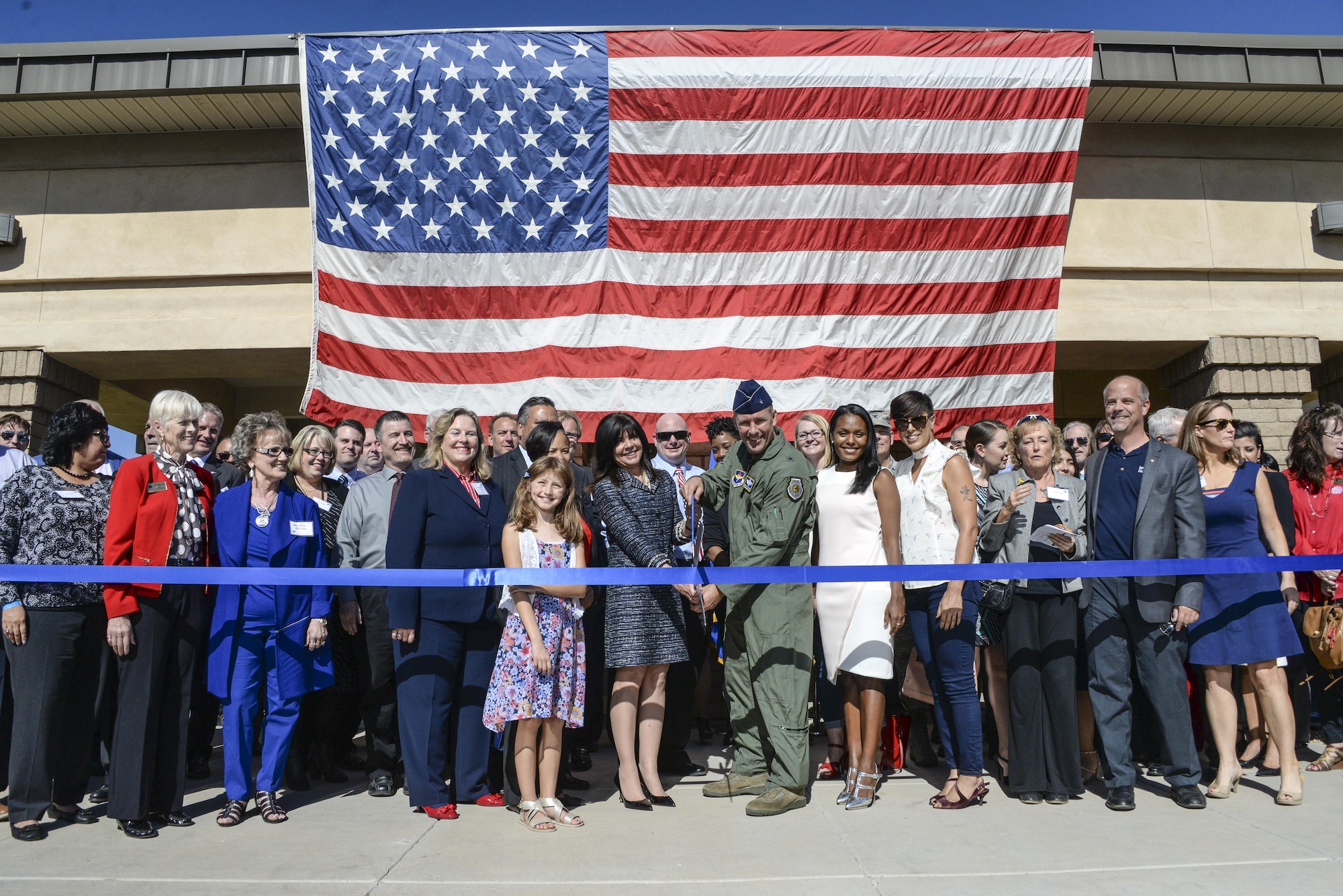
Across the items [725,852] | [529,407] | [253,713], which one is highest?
[529,407]

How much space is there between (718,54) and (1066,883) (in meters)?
7.26

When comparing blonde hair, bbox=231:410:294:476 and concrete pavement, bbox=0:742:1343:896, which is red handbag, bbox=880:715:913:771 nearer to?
concrete pavement, bbox=0:742:1343:896

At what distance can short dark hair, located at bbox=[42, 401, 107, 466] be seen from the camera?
13.4ft

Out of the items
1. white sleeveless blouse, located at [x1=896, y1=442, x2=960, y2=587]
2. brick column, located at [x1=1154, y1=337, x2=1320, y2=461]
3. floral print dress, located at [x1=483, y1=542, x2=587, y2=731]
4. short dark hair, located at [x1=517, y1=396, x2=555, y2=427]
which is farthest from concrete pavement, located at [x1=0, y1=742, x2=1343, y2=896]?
brick column, located at [x1=1154, y1=337, x2=1320, y2=461]

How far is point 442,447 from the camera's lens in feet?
14.7

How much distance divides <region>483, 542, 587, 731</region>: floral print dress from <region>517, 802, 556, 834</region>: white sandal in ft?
1.20

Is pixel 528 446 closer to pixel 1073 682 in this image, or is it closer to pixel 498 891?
pixel 498 891

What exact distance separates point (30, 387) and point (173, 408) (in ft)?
21.4

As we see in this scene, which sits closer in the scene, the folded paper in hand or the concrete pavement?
the concrete pavement

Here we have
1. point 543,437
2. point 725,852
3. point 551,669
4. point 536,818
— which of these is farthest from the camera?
point 543,437

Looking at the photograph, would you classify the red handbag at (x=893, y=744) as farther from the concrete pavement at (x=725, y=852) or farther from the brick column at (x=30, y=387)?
the brick column at (x=30, y=387)

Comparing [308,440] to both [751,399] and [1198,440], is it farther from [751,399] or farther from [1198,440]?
[1198,440]

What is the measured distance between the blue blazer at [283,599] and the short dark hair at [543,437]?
1.14 metres

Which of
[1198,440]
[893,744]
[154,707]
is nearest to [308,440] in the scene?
[154,707]
